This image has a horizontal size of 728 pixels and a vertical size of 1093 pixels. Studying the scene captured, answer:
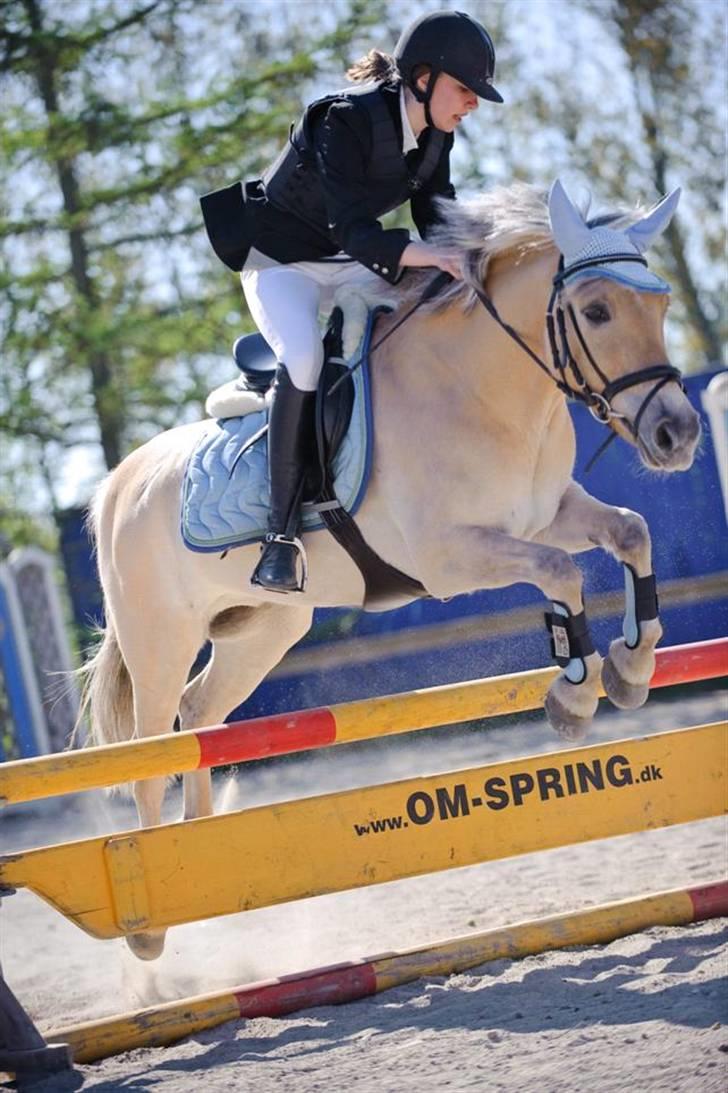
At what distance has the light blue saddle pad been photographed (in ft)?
13.1

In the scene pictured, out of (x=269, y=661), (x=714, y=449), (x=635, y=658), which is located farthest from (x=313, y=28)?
(x=635, y=658)

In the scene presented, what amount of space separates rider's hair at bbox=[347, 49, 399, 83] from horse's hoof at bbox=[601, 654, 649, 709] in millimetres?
1723

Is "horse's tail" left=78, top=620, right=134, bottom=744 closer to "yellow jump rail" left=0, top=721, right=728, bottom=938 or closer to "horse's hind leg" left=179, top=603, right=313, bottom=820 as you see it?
"horse's hind leg" left=179, top=603, right=313, bottom=820

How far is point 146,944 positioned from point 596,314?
230 cm

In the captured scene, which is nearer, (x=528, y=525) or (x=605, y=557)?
(x=528, y=525)

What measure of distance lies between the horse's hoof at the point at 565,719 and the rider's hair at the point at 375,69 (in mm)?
1758

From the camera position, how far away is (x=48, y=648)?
1088cm

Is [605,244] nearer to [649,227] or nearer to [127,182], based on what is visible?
[649,227]

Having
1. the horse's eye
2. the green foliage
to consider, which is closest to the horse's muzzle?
the horse's eye

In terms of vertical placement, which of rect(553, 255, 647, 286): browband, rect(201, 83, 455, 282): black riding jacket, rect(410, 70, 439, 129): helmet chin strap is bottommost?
rect(553, 255, 647, 286): browband

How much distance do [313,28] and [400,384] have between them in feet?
→ 39.7

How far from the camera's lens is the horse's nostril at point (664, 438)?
3307mm

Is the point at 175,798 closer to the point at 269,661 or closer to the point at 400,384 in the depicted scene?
the point at 269,661

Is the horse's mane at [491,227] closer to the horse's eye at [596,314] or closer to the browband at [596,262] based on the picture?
the browband at [596,262]
